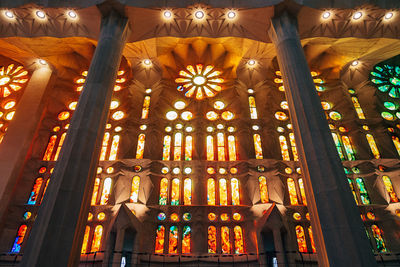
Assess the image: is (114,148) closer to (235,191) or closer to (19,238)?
(19,238)

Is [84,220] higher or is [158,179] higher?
[158,179]

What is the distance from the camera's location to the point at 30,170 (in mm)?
16281

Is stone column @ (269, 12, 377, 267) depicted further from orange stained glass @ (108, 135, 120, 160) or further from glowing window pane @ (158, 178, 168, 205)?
orange stained glass @ (108, 135, 120, 160)

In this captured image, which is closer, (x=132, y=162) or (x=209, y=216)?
(x=209, y=216)

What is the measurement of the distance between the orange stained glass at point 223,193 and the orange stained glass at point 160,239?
3587 millimetres

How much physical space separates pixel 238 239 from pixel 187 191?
386cm

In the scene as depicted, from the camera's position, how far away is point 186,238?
14414mm

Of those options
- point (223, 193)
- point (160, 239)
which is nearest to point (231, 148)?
point (223, 193)

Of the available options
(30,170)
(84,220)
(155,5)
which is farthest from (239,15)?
(30,170)

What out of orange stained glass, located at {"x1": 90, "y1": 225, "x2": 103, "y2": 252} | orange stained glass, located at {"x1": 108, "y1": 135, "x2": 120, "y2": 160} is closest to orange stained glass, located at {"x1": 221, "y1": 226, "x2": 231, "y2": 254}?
orange stained glass, located at {"x1": 90, "y1": 225, "x2": 103, "y2": 252}

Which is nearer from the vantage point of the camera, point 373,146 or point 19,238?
point 19,238

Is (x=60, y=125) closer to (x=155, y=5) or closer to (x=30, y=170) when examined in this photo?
(x=30, y=170)

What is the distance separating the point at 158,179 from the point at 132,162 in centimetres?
188

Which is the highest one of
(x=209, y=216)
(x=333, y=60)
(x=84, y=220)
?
(x=333, y=60)
